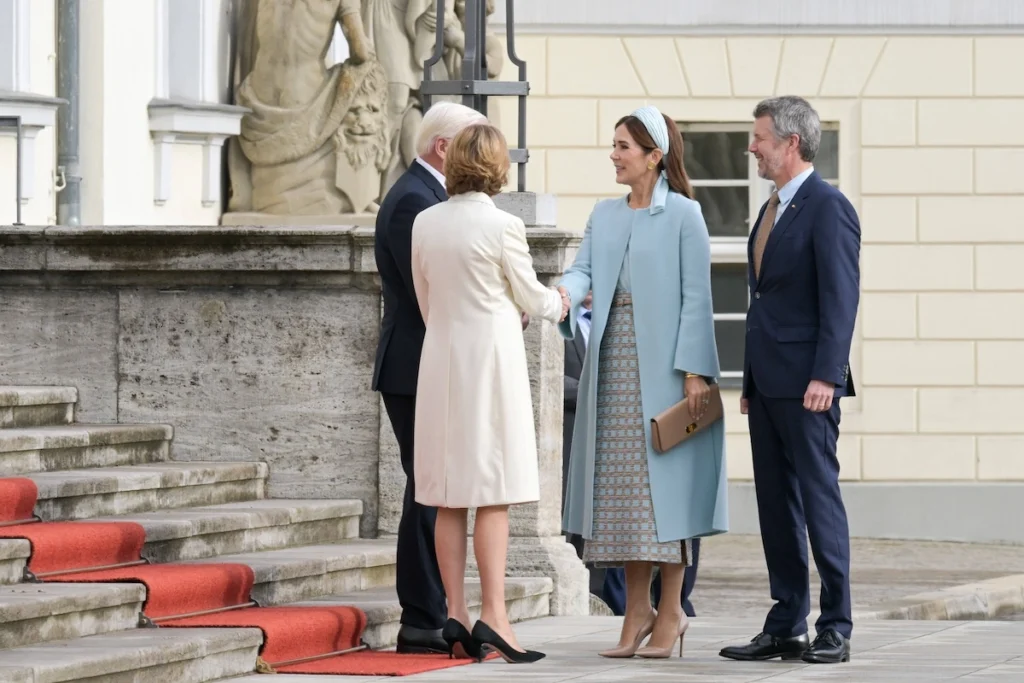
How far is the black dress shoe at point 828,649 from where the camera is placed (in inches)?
286

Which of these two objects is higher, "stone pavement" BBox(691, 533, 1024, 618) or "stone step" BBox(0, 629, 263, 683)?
"stone step" BBox(0, 629, 263, 683)

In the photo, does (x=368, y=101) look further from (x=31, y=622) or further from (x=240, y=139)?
(x=31, y=622)

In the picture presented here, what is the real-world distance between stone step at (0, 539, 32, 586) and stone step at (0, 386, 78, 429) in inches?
63.9

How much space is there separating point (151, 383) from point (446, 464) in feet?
7.81

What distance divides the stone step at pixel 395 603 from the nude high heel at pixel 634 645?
30.9 inches

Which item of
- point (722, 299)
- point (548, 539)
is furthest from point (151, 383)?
point (722, 299)

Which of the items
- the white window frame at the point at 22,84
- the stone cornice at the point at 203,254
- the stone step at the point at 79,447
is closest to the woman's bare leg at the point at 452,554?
the stone step at the point at 79,447

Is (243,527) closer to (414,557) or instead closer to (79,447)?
(79,447)

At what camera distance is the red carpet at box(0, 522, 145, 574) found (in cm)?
726

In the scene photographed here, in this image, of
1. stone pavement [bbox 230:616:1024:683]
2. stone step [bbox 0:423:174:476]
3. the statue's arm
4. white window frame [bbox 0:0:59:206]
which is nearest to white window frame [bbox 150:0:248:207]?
the statue's arm

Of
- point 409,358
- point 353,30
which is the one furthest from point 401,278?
point 353,30

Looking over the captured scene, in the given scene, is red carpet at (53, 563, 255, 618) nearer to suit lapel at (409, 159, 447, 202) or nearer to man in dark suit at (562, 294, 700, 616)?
suit lapel at (409, 159, 447, 202)

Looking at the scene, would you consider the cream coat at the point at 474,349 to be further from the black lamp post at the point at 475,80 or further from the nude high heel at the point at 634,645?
the black lamp post at the point at 475,80

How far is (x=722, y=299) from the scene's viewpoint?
651 inches
